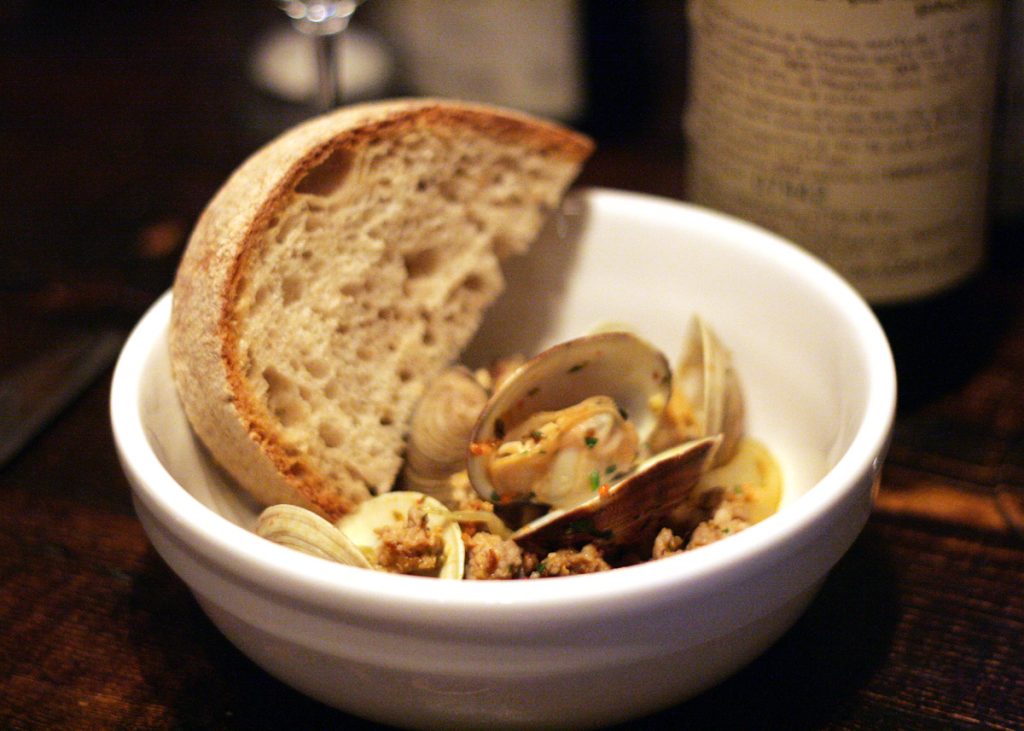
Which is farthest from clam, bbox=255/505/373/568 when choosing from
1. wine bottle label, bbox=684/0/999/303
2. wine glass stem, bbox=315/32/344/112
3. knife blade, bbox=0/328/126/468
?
wine glass stem, bbox=315/32/344/112

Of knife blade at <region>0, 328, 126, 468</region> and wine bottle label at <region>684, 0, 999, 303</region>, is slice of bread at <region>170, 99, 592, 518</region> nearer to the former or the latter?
wine bottle label at <region>684, 0, 999, 303</region>

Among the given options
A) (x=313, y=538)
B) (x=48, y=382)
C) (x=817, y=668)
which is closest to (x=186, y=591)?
(x=313, y=538)

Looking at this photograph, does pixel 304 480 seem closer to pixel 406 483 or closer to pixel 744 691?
pixel 406 483

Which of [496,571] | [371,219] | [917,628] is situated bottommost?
[917,628]

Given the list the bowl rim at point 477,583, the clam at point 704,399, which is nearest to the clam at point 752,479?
the clam at point 704,399

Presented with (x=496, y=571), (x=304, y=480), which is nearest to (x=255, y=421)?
(x=304, y=480)

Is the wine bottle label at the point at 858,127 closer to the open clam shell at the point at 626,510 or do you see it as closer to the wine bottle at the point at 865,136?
the wine bottle at the point at 865,136
